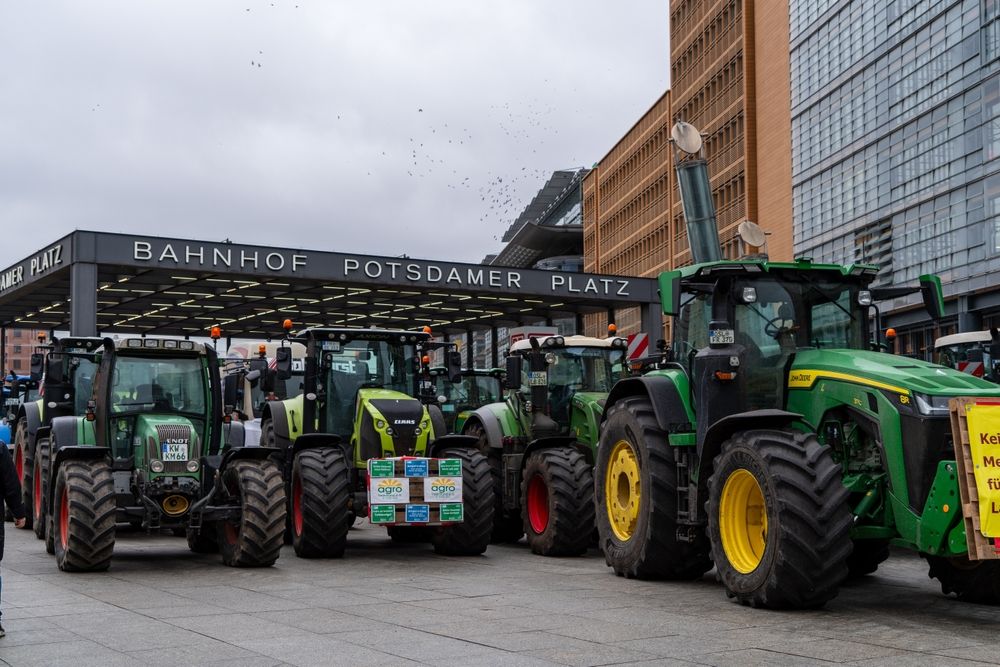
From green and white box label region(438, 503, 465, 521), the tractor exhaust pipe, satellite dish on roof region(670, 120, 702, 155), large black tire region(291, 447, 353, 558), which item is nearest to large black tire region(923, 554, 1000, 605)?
green and white box label region(438, 503, 465, 521)

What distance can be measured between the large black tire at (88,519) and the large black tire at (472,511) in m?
4.07

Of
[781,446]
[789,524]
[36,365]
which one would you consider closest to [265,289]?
[36,365]

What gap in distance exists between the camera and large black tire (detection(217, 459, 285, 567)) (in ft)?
43.5

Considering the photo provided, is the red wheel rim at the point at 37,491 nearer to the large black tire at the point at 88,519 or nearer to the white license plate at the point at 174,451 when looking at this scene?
the white license plate at the point at 174,451

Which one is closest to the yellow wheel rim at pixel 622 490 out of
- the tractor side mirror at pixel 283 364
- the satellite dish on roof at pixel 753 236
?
the satellite dish on roof at pixel 753 236

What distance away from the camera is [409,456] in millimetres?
15312

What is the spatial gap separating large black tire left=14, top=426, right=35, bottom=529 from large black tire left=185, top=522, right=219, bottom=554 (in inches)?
127

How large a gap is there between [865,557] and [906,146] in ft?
97.7

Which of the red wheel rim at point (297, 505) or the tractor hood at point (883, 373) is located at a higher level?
the tractor hood at point (883, 373)

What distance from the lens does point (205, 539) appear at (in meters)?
15.4

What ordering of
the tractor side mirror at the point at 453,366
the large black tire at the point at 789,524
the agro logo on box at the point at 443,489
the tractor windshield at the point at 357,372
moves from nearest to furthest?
the large black tire at the point at 789,524 → the agro logo on box at the point at 443,489 → the tractor windshield at the point at 357,372 → the tractor side mirror at the point at 453,366

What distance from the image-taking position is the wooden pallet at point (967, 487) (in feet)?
28.4

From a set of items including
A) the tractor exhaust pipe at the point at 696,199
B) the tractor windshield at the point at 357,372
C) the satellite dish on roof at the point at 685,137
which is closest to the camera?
the tractor windshield at the point at 357,372

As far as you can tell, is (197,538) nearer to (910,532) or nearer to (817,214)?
(910,532)
